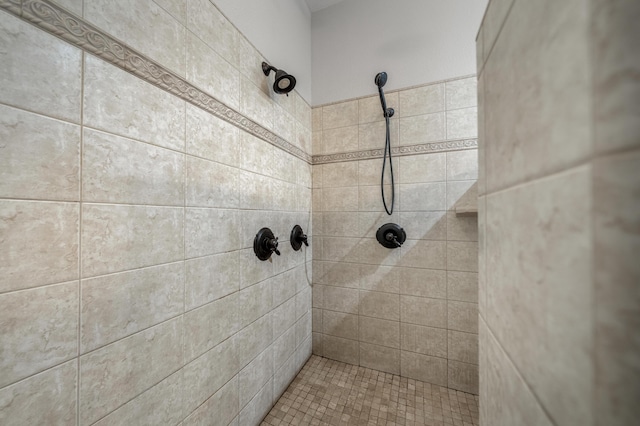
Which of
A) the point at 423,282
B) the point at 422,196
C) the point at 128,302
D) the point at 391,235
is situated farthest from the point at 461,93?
the point at 128,302

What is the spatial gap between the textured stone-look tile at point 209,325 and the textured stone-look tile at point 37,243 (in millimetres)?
398

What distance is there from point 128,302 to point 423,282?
58.3 inches

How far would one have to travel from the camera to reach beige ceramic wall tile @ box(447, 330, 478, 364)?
140cm

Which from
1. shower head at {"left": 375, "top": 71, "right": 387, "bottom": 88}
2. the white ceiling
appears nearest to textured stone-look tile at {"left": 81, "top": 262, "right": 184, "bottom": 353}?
shower head at {"left": 375, "top": 71, "right": 387, "bottom": 88}

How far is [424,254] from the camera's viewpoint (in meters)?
1.51

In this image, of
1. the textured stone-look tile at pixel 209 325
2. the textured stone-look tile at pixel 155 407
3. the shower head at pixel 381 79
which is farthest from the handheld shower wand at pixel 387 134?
the textured stone-look tile at pixel 155 407

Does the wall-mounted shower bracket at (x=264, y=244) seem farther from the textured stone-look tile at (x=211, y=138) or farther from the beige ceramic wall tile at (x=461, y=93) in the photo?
the beige ceramic wall tile at (x=461, y=93)

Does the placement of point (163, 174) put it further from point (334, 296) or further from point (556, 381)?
point (334, 296)

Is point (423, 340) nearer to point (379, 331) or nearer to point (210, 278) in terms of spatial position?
point (379, 331)

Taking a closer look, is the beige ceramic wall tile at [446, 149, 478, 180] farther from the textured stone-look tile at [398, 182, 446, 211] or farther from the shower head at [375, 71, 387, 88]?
the shower head at [375, 71, 387, 88]

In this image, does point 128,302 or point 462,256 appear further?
point 462,256

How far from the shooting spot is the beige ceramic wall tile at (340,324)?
65.8 inches

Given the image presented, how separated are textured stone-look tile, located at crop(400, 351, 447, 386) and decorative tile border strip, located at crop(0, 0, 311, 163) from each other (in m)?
1.74

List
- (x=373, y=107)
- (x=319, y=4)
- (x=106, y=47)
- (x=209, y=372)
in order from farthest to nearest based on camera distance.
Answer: (x=319, y=4) → (x=373, y=107) → (x=209, y=372) → (x=106, y=47)
